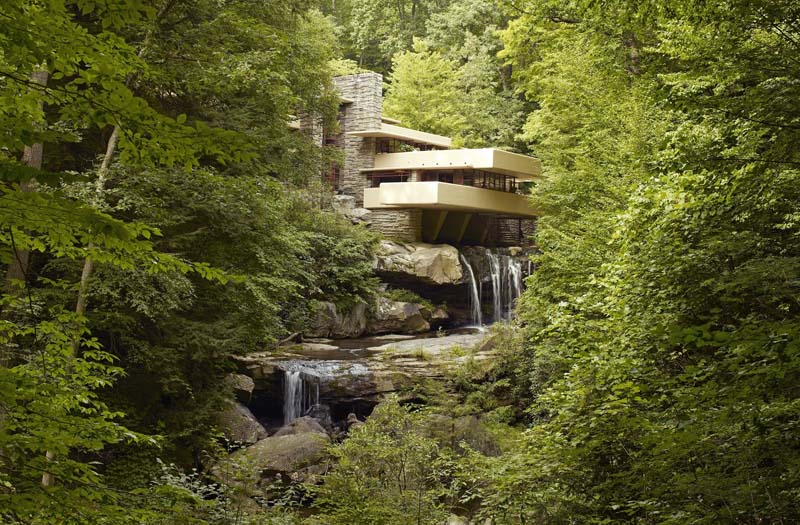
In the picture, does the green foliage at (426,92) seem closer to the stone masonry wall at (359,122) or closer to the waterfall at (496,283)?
the stone masonry wall at (359,122)

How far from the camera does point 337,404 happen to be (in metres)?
16.9

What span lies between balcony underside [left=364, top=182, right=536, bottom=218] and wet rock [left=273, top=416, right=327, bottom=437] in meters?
13.2

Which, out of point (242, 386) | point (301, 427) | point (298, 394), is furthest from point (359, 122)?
point (301, 427)

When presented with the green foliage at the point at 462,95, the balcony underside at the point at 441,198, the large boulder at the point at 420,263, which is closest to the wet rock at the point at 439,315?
the large boulder at the point at 420,263

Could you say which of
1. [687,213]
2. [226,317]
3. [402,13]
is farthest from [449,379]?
[402,13]

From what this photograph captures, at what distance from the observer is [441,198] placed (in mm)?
27000

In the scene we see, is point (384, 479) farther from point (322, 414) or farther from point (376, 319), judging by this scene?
point (376, 319)

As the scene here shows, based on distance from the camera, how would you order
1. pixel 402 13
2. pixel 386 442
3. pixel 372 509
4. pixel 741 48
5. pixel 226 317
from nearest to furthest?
1. pixel 741 48
2. pixel 372 509
3. pixel 386 442
4. pixel 226 317
5. pixel 402 13

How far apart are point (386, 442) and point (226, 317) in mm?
4020

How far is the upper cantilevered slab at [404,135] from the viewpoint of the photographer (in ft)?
97.9

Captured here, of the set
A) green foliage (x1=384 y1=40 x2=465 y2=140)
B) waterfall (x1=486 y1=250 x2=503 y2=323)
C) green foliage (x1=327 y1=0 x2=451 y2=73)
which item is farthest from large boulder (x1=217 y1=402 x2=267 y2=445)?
green foliage (x1=327 y1=0 x2=451 y2=73)

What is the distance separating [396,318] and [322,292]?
9.70 ft

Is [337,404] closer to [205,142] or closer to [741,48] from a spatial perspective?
[741,48]

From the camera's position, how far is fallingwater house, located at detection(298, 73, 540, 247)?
91.4ft
